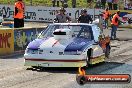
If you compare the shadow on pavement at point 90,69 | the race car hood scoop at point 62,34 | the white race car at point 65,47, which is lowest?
the shadow on pavement at point 90,69

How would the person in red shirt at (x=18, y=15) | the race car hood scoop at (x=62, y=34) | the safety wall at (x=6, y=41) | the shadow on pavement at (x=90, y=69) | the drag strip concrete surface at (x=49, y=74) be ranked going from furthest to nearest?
1. the person in red shirt at (x=18, y=15)
2. the safety wall at (x=6, y=41)
3. the race car hood scoop at (x=62, y=34)
4. the shadow on pavement at (x=90, y=69)
5. the drag strip concrete surface at (x=49, y=74)

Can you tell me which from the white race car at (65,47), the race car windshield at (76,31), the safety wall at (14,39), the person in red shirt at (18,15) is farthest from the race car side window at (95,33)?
the person in red shirt at (18,15)

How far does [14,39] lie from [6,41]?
735 millimetres

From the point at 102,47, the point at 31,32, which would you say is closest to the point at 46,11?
the point at 31,32

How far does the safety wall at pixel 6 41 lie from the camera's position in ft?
57.0

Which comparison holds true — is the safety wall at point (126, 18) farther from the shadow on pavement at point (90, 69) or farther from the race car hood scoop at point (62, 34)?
the race car hood scoop at point (62, 34)

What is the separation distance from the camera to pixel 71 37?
1308 cm

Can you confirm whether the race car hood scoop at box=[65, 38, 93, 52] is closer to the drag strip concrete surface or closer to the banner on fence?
the drag strip concrete surface

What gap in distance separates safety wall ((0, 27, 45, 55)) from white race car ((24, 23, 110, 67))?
14.4ft

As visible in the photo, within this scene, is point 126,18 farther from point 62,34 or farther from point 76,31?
point 62,34

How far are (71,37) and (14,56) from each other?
4771 millimetres

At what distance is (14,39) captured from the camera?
60.5 ft

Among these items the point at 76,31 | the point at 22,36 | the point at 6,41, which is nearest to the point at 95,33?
the point at 76,31

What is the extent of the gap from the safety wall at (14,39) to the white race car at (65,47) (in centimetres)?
438
